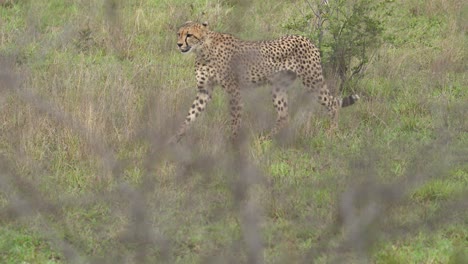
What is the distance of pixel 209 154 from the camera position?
204 centimetres

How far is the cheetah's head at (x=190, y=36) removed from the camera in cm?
720

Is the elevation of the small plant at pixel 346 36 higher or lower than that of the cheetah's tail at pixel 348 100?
higher

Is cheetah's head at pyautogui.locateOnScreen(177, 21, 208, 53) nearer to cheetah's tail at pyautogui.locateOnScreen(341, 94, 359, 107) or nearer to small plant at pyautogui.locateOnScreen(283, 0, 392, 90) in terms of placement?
small plant at pyautogui.locateOnScreen(283, 0, 392, 90)

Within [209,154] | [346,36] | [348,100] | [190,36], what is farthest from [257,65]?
[209,154]

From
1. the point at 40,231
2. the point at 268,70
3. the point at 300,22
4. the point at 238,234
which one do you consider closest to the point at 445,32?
the point at 300,22

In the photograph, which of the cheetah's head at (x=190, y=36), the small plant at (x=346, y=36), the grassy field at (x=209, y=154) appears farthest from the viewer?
the small plant at (x=346, y=36)

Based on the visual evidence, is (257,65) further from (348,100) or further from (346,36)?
(346,36)

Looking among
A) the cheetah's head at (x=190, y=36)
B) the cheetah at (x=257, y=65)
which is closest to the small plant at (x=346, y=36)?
the cheetah at (x=257, y=65)

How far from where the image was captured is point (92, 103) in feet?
20.7

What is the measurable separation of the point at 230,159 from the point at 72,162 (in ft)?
13.9

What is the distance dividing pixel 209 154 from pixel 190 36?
5311mm

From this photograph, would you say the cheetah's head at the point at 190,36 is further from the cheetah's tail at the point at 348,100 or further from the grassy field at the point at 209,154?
the cheetah's tail at the point at 348,100

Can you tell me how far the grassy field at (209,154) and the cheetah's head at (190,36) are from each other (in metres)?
0.24

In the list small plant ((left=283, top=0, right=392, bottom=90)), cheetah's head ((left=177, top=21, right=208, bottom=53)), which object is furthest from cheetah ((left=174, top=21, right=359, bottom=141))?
small plant ((left=283, top=0, right=392, bottom=90))
